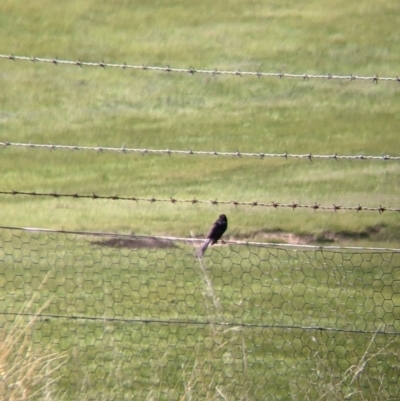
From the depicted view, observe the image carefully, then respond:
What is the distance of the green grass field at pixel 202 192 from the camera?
7.65m

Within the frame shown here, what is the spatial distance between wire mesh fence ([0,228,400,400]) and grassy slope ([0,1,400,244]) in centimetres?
186

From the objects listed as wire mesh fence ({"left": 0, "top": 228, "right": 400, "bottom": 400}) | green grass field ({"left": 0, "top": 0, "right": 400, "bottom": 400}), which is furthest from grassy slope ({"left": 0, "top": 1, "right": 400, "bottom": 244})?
wire mesh fence ({"left": 0, "top": 228, "right": 400, "bottom": 400})

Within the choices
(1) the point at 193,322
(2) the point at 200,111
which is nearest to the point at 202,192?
(2) the point at 200,111

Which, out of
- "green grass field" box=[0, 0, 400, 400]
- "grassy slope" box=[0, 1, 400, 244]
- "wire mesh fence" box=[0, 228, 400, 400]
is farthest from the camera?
"grassy slope" box=[0, 1, 400, 244]

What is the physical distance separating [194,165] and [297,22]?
236 inches

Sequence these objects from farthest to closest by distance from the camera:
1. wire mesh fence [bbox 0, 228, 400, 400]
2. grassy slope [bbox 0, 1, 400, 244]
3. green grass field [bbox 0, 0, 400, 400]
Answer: grassy slope [bbox 0, 1, 400, 244] < green grass field [bbox 0, 0, 400, 400] < wire mesh fence [bbox 0, 228, 400, 400]

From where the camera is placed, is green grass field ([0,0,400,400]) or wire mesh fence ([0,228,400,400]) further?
green grass field ([0,0,400,400])

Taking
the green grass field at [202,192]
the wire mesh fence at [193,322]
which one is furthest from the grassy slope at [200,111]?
the wire mesh fence at [193,322]

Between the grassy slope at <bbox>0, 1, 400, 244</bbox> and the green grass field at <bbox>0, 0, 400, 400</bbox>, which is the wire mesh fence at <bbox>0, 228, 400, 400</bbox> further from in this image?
the grassy slope at <bbox>0, 1, 400, 244</bbox>

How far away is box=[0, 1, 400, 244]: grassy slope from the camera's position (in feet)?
43.0

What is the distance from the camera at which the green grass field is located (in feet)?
25.1

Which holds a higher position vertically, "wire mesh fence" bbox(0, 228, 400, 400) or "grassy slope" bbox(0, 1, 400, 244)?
"wire mesh fence" bbox(0, 228, 400, 400)

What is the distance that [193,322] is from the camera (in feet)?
20.6

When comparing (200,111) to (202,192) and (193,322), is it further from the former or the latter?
(193,322)
